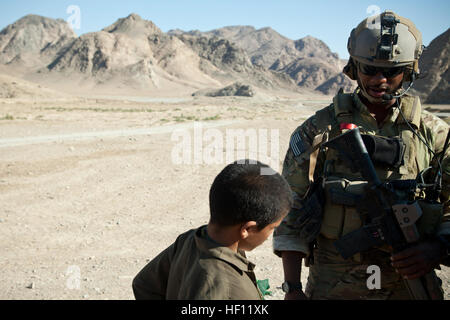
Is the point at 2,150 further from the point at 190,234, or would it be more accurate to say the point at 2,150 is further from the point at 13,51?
the point at 13,51

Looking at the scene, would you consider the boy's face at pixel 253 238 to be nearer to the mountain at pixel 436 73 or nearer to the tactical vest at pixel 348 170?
the tactical vest at pixel 348 170

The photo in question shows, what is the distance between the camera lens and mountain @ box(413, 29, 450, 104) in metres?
34.0

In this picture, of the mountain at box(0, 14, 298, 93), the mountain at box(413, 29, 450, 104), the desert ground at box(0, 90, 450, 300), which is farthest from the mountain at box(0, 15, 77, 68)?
the desert ground at box(0, 90, 450, 300)

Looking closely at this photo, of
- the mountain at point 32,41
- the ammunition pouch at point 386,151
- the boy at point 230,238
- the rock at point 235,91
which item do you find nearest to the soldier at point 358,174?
the ammunition pouch at point 386,151

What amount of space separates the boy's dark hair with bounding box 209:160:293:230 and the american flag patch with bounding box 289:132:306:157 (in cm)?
51

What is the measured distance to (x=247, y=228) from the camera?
4.82ft

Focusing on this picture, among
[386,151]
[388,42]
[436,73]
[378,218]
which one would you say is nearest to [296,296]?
[378,218]

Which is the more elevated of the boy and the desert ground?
the boy

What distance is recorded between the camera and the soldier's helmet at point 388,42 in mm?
1945

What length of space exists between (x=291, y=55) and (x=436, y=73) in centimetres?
10248

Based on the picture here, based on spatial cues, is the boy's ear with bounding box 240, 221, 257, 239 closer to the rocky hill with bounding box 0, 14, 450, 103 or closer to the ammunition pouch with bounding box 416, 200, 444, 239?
the ammunition pouch with bounding box 416, 200, 444, 239

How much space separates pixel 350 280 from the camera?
1909 mm

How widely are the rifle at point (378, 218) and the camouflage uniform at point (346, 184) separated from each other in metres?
0.09

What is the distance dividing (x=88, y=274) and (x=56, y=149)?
6677 millimetres
